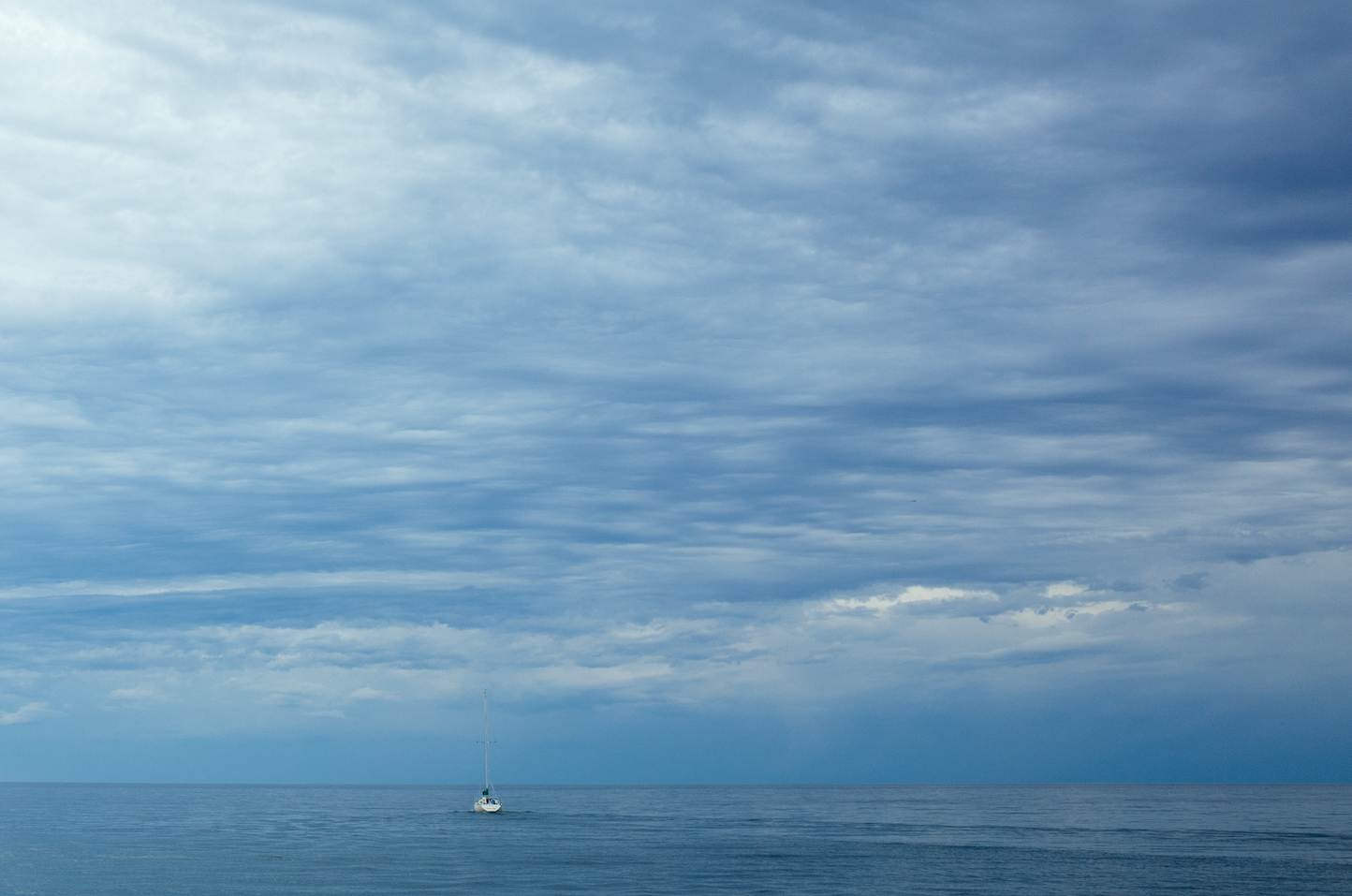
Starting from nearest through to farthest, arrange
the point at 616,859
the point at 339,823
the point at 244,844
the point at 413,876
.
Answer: the point at 413,876 → the point at 616,859 → the point at 244,844 → the point at 339,823

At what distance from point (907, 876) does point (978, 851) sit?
1289 inches

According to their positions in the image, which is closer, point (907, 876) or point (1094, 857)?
point (907, 876)

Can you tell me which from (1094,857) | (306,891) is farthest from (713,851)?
(306,891)

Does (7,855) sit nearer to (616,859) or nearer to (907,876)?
(616,859)

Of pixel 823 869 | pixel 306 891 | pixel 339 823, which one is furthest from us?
pixel 339 823

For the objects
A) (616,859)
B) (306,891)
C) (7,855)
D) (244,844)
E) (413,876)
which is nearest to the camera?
(306,891)

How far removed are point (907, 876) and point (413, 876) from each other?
1788 inches

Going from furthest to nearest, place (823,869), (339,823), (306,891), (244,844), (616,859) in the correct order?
(339,823) → (244,844) → (616,859) → (823,869) → (306,891)

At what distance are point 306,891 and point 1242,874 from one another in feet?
274

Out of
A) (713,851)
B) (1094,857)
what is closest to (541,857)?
(713,851)

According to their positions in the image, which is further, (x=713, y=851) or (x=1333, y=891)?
(x=713, y=851)

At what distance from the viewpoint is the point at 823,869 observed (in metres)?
108

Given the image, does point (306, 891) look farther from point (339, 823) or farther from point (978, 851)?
point (339, 823)

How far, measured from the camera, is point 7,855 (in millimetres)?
126000
